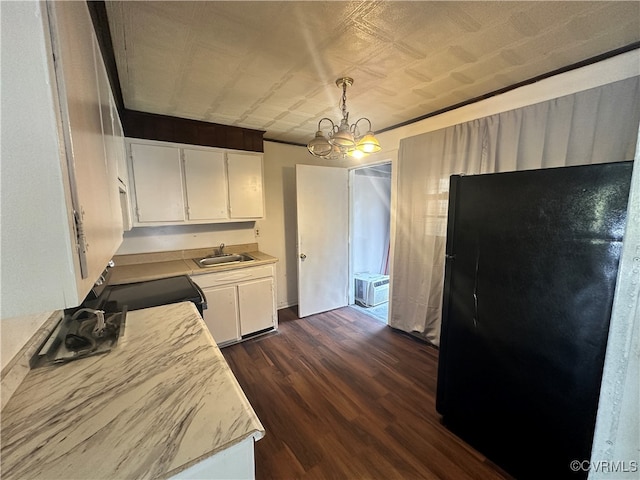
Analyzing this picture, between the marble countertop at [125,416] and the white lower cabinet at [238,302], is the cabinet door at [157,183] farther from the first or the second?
the marble countertop at [125,416]

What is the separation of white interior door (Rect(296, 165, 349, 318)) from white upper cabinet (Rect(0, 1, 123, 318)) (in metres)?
2.77

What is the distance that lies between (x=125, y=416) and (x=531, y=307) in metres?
1.71

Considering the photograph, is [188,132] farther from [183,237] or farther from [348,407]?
[348,407]

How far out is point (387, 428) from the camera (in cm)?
171

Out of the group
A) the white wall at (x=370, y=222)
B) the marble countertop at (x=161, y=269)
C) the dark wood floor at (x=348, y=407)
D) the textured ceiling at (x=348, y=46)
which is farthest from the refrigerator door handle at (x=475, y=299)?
the white wall at (x=370, y=222)

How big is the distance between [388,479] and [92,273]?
1734 mm

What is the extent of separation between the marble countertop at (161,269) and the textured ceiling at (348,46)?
1.49 meters

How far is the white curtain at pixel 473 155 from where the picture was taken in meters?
1.52

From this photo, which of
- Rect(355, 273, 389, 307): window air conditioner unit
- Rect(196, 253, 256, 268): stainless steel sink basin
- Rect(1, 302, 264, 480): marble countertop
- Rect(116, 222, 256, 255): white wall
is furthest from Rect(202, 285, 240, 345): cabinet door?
Rect(355, 273, 389, 307): window air conditioner unit

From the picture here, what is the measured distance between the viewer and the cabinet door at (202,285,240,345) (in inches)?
101

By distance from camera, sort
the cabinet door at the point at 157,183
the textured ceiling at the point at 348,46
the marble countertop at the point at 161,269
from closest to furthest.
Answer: the textured ceiling at the point at 348,46
the marble countertop at the point at 161,269
the cabinet door at the point at 157,183

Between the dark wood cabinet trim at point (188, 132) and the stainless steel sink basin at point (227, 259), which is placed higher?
the dark wood cabinet trim at point (188, 132)

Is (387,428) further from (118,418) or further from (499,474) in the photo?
(118,418)

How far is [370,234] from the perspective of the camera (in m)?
4.65
